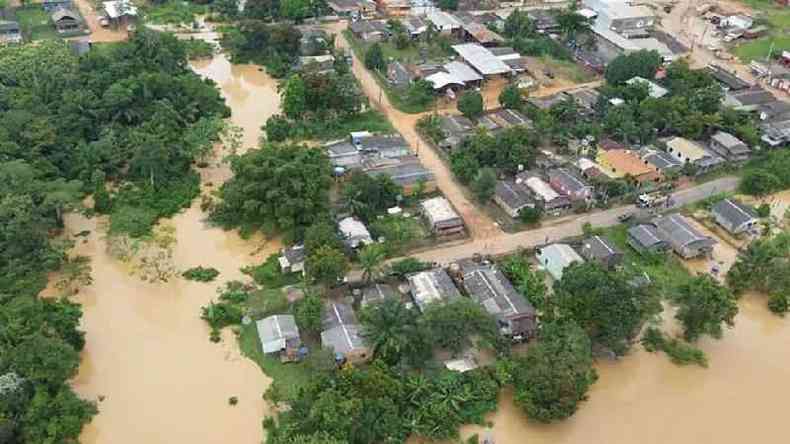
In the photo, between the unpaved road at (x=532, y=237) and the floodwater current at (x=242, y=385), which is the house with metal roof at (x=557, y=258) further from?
the floodwater current at (x=242, y=385)

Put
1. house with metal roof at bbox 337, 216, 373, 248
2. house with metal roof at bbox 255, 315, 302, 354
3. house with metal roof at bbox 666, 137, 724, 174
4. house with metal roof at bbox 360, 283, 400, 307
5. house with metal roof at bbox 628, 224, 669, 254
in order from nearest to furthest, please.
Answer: house with metal roof at bbox 255, 315, 302, 354, house with metal roof at bbox 360, 283, 400, 307, house with metal roof at bbox 337, 216, 373, 248, house with metal roof at bbox 628, 224, 669, 254, house with metal roof at bbox 666, 137, 724, 174

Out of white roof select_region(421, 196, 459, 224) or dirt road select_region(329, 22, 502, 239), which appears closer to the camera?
white roof select_region(421, 196, 459, 224)

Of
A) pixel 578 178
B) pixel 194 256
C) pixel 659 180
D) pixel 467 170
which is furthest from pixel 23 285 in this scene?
pixel 659 180

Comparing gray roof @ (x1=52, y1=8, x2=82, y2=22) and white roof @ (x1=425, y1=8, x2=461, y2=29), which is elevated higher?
gray roof @ (x1=52, y1=8, x2=82, y2=22)

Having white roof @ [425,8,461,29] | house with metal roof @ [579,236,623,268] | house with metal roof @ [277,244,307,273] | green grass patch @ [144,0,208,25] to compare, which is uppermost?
green grass patch @ [144,0,208,25]

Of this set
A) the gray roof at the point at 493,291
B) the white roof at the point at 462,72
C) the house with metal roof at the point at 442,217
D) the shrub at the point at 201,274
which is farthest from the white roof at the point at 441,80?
the shrub at the point at 201,274

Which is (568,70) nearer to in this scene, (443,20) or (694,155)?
(443,20)

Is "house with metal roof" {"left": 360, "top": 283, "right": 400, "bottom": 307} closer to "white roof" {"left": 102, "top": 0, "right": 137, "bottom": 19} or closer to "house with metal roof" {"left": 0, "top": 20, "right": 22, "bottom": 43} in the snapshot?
"house with metal roof" {"left": 0, "top": 20, "right": 22, "bottom": 43}

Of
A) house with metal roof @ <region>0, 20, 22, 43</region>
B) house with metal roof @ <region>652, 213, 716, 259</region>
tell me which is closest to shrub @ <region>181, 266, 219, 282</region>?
house with metal roof @ <region>652, 213, 716, 259</region>
